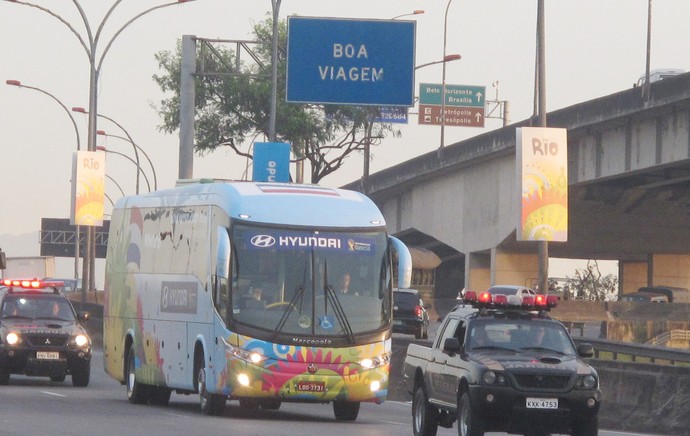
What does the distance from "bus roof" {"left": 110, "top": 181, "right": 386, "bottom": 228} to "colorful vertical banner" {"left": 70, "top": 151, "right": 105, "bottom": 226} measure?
23747 millimetres

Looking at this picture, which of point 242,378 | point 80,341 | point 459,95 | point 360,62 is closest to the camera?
point 242,378

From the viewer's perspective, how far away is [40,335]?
29.6 metres

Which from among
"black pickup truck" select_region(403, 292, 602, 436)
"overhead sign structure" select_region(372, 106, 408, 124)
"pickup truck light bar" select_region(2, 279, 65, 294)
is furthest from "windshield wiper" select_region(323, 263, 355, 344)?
"overhead sign structure" select_region(372, 106, 408, 124)

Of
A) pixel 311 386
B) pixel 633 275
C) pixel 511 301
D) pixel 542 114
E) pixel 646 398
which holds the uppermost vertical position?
pixel 542 114

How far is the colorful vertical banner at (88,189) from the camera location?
156ft

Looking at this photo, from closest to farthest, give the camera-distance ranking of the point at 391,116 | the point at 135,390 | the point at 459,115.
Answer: the point at 135,390 < the point at 391,116 < the point at 459,115

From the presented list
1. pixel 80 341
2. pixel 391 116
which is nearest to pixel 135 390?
pixel 80 341

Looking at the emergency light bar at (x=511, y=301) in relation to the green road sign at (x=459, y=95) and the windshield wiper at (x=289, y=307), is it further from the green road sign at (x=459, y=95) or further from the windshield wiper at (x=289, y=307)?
the green road sign at (x=459, y=95)

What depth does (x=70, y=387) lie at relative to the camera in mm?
30641

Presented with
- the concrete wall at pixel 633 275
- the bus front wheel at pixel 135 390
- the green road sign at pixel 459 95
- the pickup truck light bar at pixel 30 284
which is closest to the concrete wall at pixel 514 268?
the green road sign at pixel 459 95

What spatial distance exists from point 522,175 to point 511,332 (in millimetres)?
13009

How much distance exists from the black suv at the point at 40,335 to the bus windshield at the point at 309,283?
805 centimetres

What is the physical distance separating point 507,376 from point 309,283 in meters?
5.37

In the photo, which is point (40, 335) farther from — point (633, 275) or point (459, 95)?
point (633, 275)
